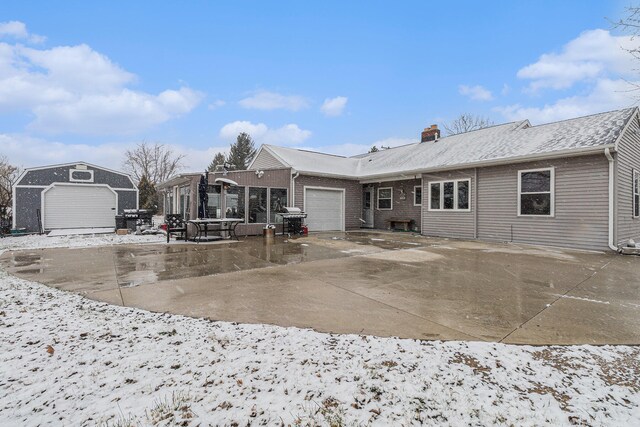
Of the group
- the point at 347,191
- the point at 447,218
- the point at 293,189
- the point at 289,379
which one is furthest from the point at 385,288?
the point at 347,191

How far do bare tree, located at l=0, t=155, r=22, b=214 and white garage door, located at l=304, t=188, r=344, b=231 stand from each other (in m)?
15.6

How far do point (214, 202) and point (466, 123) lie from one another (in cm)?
2720

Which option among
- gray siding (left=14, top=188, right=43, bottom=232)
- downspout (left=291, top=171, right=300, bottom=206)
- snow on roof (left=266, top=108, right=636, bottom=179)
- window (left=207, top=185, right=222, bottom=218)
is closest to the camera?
snow on roof (left=266, top=108, right=636, bottom=179)

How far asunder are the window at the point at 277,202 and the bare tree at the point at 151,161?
26.5m

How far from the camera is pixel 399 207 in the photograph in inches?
579

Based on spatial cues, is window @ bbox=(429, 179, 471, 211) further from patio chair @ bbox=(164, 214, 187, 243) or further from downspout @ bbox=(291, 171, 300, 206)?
patio chair @ bbox=(164, 214, 187, 243)

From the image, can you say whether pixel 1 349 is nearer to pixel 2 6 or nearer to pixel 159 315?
pixel 159 315

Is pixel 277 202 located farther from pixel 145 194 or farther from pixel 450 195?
→ pixel 145 194

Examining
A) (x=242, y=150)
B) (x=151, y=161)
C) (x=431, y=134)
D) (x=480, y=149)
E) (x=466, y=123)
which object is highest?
(x=466, y=123)

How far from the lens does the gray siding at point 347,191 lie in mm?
13500

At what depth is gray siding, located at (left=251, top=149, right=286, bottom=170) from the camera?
15102mm

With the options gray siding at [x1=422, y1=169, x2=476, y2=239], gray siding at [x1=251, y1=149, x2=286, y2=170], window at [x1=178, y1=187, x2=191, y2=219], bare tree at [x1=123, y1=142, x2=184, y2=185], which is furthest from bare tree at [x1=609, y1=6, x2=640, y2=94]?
bare tree at [x1=123, y1=142, x2=184, y2=185]

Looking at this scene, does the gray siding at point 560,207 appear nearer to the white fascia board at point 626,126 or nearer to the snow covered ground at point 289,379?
the white fascia board at point 626,126

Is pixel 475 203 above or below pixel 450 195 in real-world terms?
below
